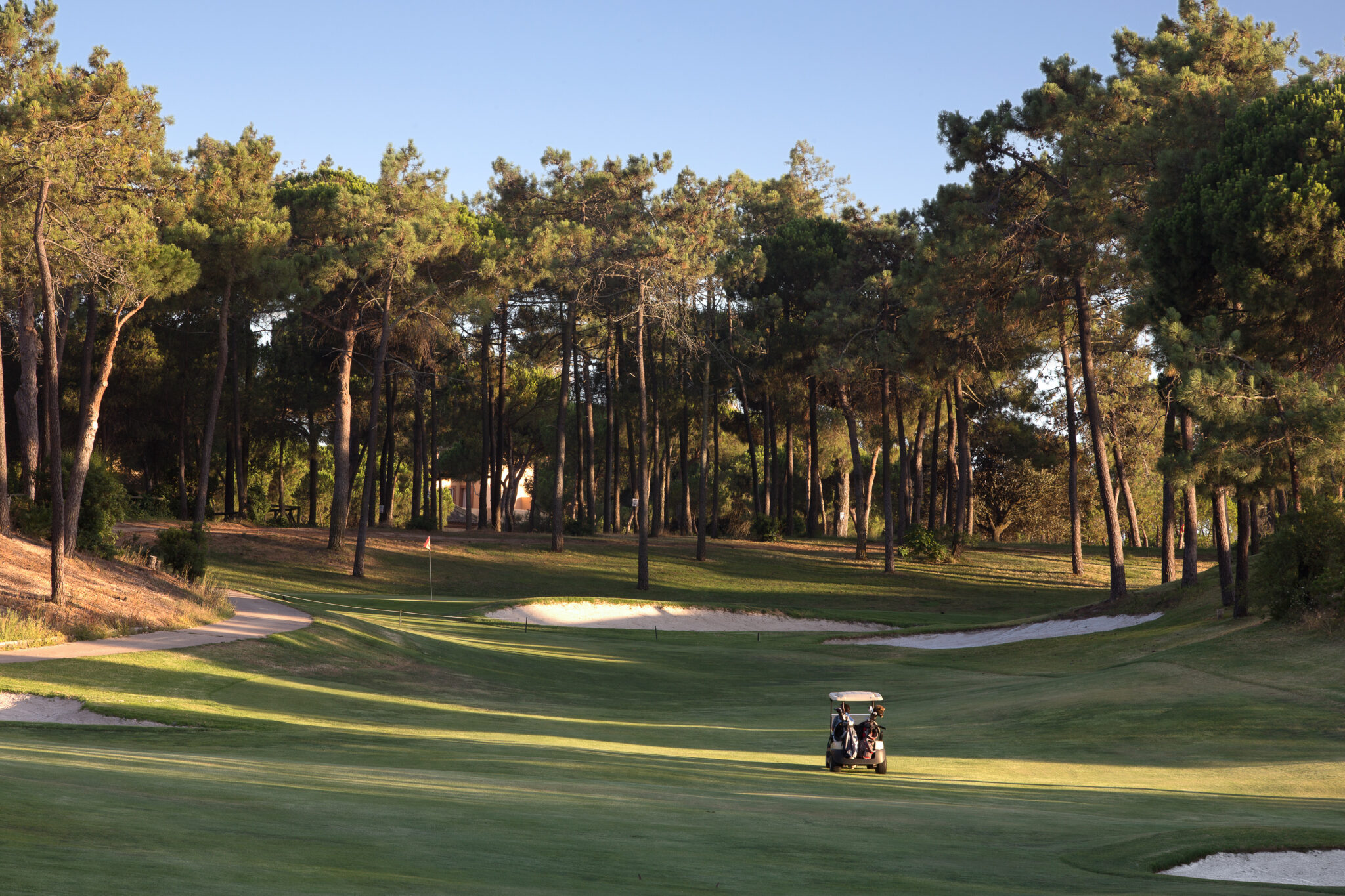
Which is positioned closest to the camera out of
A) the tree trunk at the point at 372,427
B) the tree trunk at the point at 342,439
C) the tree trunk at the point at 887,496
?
the tree trunk at the point at 372,427

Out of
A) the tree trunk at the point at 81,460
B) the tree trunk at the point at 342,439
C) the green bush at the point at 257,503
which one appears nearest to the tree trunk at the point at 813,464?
the tree trunk at the point at 342,439

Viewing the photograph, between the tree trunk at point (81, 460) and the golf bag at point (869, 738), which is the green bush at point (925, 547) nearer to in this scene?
the tree trunk at point (81, 460)

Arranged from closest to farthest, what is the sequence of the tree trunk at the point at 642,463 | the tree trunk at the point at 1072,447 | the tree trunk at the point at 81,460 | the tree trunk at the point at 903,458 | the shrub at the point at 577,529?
the tree trunk at the point at 81,460, the tree trunk at the point at 642,463, the tree trunk at the point at 1072,447, the tree trunk at the point at 903,458, the shrub at the point at 577,529

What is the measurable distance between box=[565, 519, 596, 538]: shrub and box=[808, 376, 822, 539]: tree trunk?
12.8 m

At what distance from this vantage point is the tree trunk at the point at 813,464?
62.0m

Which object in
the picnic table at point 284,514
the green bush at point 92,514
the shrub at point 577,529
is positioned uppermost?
the green bush at point 92,514

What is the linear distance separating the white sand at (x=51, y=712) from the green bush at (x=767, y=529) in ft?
159

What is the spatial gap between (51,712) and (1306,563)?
74.5 ft

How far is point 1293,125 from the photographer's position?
84.2 ft

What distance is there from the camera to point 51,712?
14.4m

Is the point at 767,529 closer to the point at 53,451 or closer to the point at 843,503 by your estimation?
the point at 843,503

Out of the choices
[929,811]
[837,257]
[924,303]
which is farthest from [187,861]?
[837,257]

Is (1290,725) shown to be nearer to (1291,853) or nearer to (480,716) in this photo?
(1291,853)

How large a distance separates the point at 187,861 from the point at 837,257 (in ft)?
193
